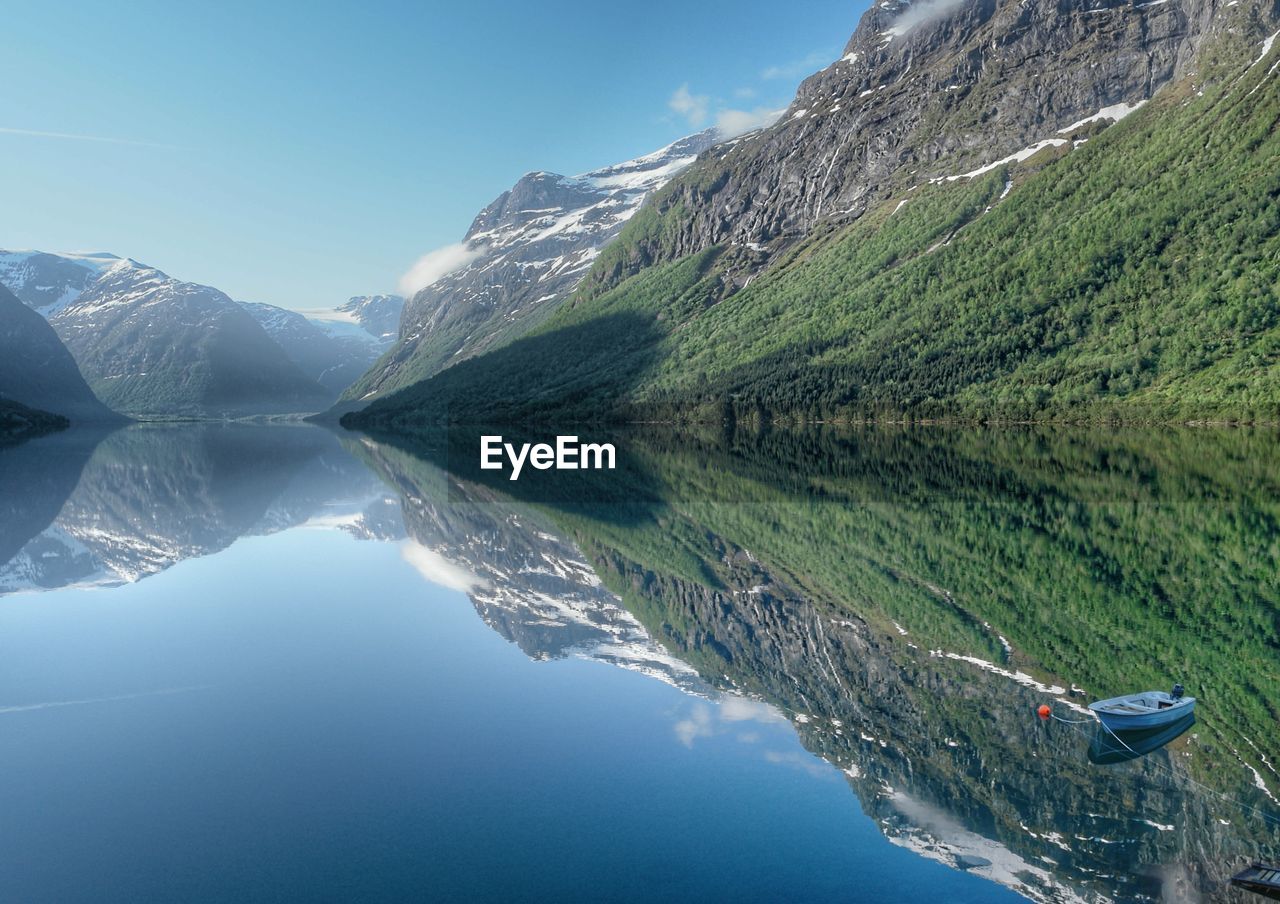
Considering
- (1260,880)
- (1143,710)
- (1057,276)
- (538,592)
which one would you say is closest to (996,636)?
(1143,710)

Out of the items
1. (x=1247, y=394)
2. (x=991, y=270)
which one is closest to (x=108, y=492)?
(x=1247, y=394)

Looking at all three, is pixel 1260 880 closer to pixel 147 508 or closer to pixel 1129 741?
pixel 1129 741

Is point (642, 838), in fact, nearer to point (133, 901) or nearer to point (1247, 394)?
point (133, 901)

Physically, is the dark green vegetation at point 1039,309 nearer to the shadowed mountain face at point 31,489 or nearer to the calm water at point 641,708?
the calm water at point 641,708

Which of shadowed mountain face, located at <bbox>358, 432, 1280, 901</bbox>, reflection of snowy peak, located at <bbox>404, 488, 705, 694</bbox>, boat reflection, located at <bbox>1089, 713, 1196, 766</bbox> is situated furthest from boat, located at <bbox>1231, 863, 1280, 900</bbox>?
reflection of snowy peak, located at <bbox>404, 488, 705, 694</bbox>

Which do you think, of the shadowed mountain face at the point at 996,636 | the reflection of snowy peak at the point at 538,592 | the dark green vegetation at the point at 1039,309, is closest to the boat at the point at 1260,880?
the shadowed mountain face at the point at 996,636

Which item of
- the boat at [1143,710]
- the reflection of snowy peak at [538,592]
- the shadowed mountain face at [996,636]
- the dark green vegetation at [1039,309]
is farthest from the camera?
the dark green vegetation at [1039,309]
